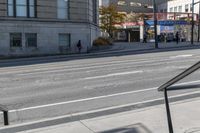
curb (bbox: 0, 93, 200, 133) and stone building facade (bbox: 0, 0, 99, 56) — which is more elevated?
stone building facade (bbox: 0, 0, 99, 56)

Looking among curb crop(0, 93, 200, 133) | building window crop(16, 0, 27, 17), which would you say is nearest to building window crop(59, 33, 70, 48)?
building window crop(16, 0, 27, 17)

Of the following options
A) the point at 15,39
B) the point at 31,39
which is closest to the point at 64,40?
the point at 31,39

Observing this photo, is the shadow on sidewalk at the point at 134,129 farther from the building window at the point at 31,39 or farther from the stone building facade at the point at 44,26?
the building window at the point at 31,39

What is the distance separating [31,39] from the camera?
3766 centimetres

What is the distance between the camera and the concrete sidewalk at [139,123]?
20.3 ft

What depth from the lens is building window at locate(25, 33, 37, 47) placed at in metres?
37.3

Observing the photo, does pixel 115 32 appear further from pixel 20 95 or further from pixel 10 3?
pixel 20 95

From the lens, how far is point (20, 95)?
11.4 meters

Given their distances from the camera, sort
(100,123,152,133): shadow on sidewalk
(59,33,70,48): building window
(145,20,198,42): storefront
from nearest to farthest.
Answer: (100,123,152,133): shadow on sidewalk
(59,33,70,48): building window
(145,20,198,42): storefront

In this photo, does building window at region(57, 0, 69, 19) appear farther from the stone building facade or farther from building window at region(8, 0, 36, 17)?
building window at region(8, 0, 36, 17)

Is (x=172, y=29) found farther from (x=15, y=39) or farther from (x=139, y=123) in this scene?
(x=139, y=123)

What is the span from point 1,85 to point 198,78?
750cm

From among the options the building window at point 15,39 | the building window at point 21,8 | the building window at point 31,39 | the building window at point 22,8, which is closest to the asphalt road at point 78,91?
the building window at point 15,39

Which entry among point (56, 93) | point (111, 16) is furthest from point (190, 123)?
point (111, 16)
